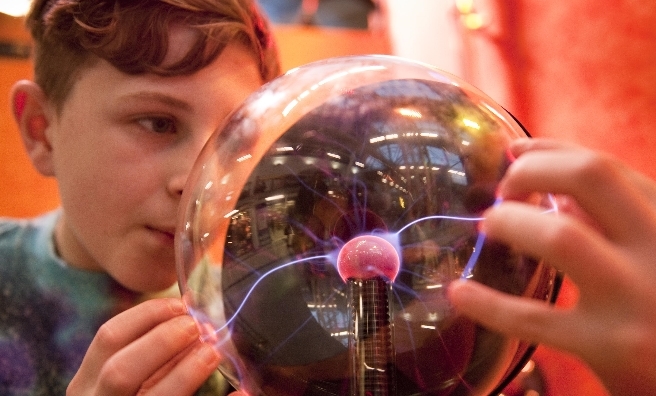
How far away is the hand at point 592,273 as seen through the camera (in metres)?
0.24

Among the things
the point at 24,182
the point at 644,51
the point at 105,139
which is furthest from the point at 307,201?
the point at 24,182

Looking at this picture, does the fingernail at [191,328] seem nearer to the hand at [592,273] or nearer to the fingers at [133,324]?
the fingers at [133,324]

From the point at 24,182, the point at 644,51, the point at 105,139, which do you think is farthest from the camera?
the point at 24,182

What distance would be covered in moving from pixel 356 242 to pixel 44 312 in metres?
0.59

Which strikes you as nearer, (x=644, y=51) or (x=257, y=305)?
(x=257, y=305)

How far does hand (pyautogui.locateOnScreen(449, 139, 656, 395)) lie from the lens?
0.24m

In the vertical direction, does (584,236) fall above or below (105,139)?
above

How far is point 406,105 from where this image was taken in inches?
14.0

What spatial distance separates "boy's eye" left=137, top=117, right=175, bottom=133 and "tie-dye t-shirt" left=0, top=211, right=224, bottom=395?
0.88 ft

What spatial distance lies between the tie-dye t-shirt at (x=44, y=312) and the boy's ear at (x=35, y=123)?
0.15m

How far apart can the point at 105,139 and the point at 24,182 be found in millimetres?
457

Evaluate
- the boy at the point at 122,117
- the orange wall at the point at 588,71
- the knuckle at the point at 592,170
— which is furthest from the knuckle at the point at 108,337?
the orange wall at the point at 588,71

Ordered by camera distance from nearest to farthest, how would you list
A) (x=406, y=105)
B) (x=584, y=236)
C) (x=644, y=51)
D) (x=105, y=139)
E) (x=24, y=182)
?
1. (x=584, y=236)
2. (x=406, y=105)
3. (x=105, y=139)
4. (x=644, y=51)
5. (x=24, y=182)

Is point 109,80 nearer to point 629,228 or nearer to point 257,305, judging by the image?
point 257,305
